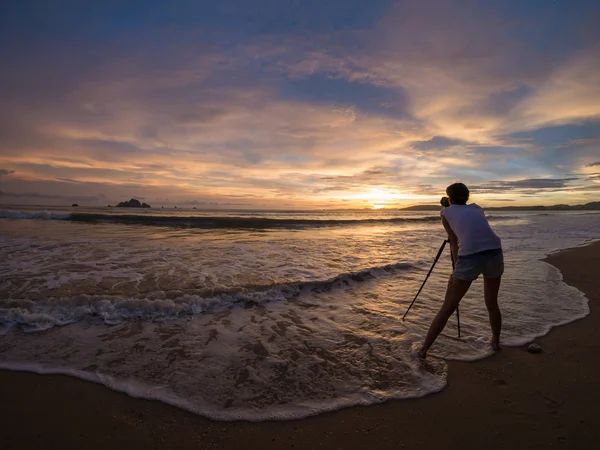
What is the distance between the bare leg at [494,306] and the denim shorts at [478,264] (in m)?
0.18

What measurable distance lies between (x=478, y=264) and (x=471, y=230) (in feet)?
1.45

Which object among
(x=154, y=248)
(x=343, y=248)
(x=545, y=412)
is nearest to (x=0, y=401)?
(x=545, y=412)

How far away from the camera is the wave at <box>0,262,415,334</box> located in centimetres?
481

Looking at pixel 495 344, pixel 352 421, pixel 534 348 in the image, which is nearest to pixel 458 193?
pixel 495 344

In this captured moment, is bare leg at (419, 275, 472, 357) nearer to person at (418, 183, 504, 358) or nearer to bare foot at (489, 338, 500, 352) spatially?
person at (418, 183, 504, 358)

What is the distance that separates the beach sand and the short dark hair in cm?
218

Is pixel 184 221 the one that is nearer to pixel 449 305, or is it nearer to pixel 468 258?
pixel 449 305

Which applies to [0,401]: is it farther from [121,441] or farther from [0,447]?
[121,441]

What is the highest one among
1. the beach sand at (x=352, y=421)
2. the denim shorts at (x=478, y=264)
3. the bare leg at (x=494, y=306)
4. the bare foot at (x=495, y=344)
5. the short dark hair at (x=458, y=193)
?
the short dark hair at (x=458, y=193)

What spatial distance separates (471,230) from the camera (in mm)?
3844

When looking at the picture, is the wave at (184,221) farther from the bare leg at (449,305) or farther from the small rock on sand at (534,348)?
the small rock on sand at (534,348)

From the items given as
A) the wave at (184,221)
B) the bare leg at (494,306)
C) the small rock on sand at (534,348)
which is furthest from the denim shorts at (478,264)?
the wave at (184,221)

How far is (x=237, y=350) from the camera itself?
4.07 metres

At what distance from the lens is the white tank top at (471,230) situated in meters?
3.81
